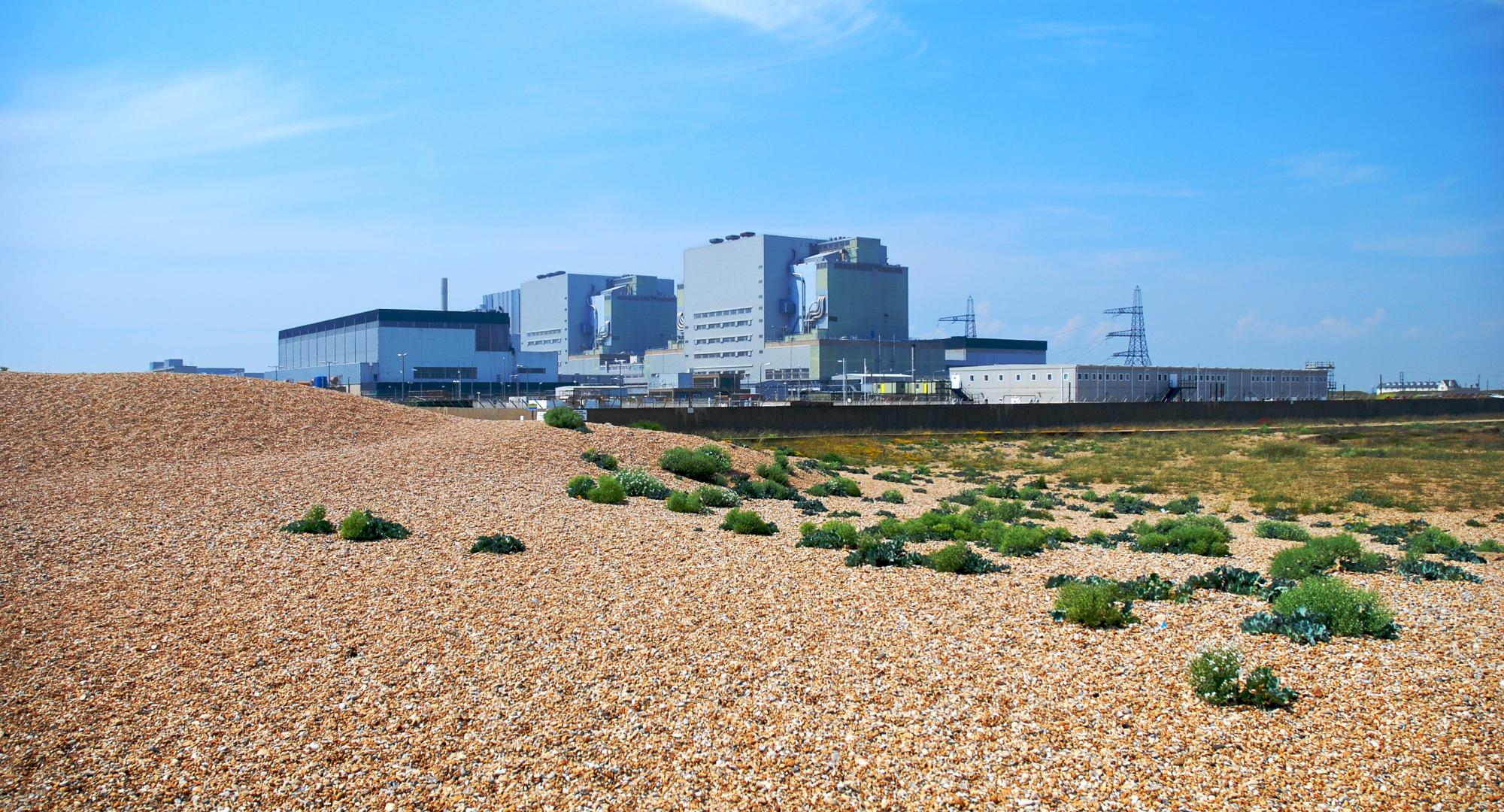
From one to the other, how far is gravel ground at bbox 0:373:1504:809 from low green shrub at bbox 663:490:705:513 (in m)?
3.62

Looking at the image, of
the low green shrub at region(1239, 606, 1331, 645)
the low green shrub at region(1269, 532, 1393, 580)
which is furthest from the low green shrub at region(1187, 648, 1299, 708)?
the low green shrub at region(1269, 532, 1393, 580)

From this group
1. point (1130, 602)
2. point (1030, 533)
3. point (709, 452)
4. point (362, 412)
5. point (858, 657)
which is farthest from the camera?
point (362, 412)

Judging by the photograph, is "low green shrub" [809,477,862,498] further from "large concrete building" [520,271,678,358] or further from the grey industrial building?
"large concrete building" [520,271,678,358]

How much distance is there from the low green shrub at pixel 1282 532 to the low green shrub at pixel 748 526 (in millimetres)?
10036

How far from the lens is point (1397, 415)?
73312 millimetres

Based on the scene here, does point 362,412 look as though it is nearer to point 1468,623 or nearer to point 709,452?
point 709,452

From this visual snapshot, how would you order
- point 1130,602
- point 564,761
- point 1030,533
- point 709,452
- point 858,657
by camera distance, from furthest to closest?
1. point 709,452
2. point 1030,533
3. point 1130,602
4. point 858,657
5. point 564,761

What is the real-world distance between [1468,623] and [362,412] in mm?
24835

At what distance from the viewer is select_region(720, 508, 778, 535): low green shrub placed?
53.0 ft

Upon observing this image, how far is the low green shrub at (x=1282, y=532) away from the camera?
19297 mm

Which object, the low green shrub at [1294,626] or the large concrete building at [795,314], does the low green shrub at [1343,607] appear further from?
the large concrete building at [795,314]

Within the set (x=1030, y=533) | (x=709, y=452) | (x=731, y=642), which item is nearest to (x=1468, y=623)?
(x=1030, y=533)

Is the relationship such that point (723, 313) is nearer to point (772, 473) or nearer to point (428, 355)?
point (428, 355)

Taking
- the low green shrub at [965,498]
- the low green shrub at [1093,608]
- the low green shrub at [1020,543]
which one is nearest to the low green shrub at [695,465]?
the low green shrub at [965,498]
